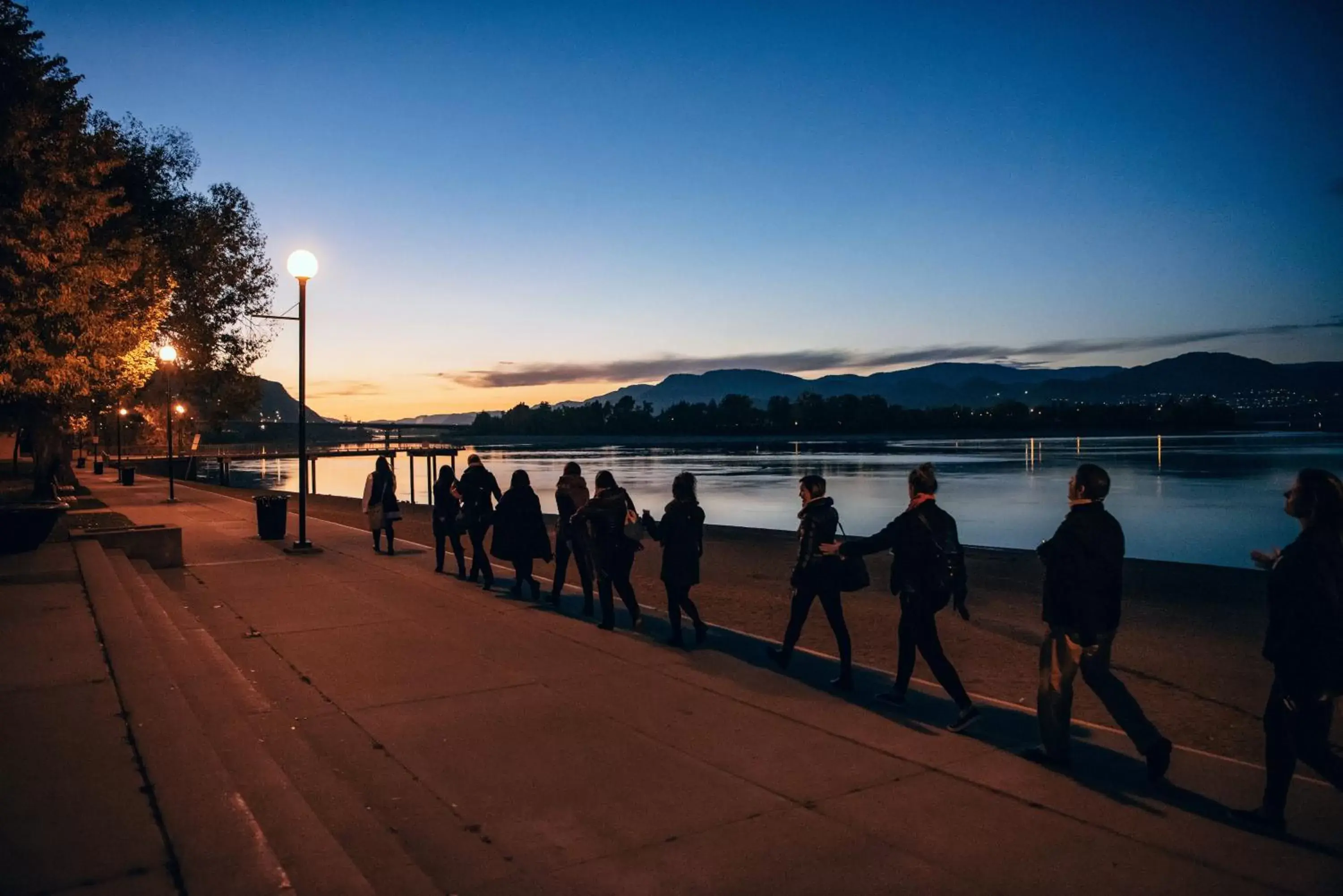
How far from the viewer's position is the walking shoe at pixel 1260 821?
478cm

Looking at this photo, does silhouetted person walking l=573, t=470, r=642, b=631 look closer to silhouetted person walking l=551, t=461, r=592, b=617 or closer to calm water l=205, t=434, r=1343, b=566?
silhouetted person walking l=551, t=461, r=592, b=617

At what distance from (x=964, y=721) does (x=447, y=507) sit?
828cm

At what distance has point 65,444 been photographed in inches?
1197

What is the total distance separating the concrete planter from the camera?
12367mm

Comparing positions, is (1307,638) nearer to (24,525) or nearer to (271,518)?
(24,525)

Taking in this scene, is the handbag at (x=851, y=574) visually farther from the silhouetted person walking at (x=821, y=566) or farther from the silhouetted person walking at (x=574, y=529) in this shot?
the silhouetted person walking at (x=574, y=529)

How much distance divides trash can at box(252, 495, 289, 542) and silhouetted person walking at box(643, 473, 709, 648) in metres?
10.6

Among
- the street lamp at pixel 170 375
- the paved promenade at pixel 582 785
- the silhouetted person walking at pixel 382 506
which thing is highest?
the street lamp at pixel 170 375

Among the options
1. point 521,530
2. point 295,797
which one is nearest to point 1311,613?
point 295,797

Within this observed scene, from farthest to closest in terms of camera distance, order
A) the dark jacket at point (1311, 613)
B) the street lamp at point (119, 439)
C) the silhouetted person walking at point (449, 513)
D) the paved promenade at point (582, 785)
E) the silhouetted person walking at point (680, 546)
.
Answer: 1. the street lamp at point (119, 439)
2. the silhouetted person walking at point (449, 513)
3. the silhouetted person walking at point (680, 546)
4. the dark jacket at point (1311, 613)
5. the paved promenade at point (582, 785)

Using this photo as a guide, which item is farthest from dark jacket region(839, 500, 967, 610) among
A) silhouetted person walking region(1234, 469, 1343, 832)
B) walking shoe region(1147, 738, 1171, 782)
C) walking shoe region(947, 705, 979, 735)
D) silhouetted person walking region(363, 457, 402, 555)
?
silhouetted person walking region(363, 457, 402, 555)

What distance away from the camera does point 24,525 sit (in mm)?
12531

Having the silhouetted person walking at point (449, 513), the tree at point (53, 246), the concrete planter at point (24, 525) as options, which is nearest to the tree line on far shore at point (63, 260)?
the tree at point (53, 246)

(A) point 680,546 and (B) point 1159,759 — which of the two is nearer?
(B) point 1159,759
